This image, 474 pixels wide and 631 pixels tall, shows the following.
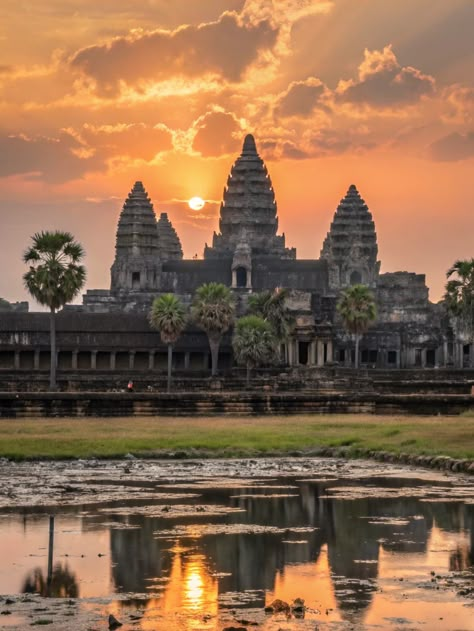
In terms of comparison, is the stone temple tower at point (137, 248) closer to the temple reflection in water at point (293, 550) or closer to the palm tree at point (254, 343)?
the palm tree at point (254, 343)

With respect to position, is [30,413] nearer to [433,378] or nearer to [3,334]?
[433,378]

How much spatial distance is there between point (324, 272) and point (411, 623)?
138099 mm

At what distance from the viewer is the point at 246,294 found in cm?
14850

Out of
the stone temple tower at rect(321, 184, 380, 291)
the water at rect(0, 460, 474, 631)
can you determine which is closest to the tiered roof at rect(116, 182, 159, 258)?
the stone temple tower at rect(321, 184, 380, 291)

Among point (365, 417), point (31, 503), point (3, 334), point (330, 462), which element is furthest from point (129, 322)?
point (31, 503)

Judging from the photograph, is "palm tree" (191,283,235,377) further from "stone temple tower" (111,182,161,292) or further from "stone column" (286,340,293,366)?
"stone temple tower" (111,182,161,292)

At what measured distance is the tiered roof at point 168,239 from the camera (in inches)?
7510

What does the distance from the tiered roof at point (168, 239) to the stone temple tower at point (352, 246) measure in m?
30.5

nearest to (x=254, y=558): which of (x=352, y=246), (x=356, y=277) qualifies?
(x=356, y=277)

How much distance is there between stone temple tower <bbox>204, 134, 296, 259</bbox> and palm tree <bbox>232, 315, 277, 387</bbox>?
218ft

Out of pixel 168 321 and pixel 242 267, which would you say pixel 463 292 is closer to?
pixel 168 321

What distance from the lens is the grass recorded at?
3750cm

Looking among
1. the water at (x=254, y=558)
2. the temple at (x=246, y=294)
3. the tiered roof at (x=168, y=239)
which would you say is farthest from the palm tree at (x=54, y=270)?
the tiered roof at (x=168, y=239)

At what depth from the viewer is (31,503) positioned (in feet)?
84.9
